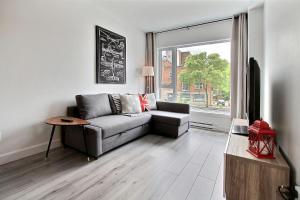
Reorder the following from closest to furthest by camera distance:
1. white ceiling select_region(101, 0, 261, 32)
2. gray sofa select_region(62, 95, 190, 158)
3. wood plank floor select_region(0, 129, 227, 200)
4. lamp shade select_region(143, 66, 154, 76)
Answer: wood plank floor select_region(0, 129, 227, 200)
gray sofa select_region(62, 95, 190, 158)
white ceiling select_region(101, 0, 261, 32)
lamp shade select_region(143, 66, 154, 76)

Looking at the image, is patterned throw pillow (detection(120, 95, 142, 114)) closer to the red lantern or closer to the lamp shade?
the lamp shade

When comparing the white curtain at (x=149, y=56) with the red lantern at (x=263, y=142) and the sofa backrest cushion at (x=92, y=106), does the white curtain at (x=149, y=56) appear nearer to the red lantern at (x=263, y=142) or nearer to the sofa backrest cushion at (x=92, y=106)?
the sofa backrest cushion at (x=92, y=106)

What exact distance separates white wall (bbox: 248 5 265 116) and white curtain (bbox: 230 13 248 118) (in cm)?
18

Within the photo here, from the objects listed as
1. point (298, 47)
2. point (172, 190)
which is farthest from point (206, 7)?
point (172, 190)

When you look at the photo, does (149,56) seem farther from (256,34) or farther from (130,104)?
(256,34)

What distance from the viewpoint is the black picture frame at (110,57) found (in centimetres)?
309

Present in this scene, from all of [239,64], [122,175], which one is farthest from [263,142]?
[239,64]

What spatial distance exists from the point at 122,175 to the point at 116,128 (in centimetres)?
74

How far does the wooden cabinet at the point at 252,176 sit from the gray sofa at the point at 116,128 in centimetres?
155

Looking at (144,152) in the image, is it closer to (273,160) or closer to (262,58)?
(273,160)

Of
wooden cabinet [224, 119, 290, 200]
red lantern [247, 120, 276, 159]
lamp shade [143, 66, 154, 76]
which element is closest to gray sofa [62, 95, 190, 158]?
lamp shade [143, 66, 154, 76]

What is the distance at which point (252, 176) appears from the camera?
3.60ft

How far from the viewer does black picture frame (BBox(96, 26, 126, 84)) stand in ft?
10.1

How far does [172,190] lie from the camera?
1.50m
